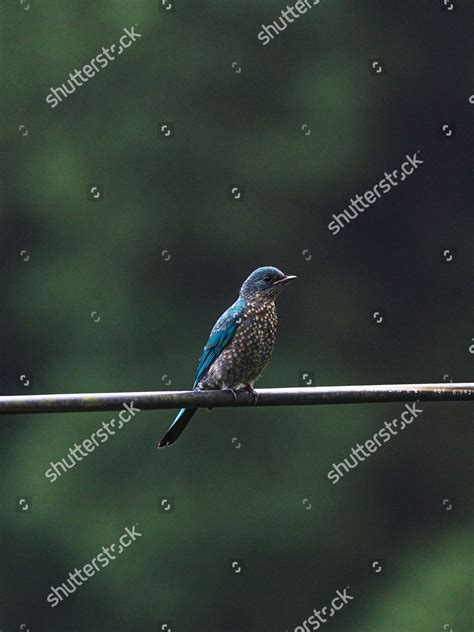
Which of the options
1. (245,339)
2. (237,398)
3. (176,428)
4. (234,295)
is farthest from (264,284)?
(234,295)

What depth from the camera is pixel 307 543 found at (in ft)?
61.7

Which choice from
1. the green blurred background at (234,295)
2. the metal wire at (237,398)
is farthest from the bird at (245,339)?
the green blurred background at (234,295)

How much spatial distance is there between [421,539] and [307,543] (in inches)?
72.1

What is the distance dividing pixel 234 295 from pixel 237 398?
13433 millimetres

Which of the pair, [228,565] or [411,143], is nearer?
[228,565]

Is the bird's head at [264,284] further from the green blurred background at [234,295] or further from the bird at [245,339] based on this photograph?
the green blurred background at [234,295]

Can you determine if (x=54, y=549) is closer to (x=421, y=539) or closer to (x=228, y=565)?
(x=228, y=565)

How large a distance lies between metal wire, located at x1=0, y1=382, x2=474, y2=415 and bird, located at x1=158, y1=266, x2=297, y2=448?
1.83m

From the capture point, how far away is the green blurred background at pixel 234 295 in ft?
59.6

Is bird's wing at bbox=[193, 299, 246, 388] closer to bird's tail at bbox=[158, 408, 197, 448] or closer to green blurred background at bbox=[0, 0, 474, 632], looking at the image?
bird's tail at bbox=[158, 408, 197, 448]

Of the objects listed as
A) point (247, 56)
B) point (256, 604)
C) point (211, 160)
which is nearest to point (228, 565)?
point (256, 604)

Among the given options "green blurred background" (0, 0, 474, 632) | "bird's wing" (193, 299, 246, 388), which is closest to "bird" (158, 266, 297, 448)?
"bird's wing" (193, 299, 246, 388)

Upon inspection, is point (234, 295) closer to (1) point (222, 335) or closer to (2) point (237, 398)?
(1) point (222, 335)

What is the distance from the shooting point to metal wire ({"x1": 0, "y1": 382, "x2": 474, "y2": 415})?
11.3 ft
